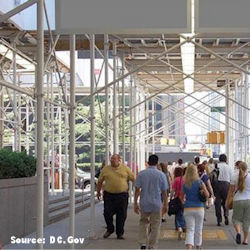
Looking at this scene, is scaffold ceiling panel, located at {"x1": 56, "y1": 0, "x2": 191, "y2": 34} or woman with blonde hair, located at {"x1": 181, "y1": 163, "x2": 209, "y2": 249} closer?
scaffold ceiling panel, located at {"x1": 56, "y1": 0, "x2": 191, "y2": 34}

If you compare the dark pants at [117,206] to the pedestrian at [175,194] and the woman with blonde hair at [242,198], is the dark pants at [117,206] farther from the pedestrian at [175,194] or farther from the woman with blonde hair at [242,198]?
the woman with blonde hair at [242,198]

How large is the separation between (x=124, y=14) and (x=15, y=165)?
4.80 m

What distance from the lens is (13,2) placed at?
19188 millimetres

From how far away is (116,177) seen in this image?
15.2 metres

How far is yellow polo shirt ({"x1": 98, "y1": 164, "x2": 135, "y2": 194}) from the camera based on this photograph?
15.2 metres

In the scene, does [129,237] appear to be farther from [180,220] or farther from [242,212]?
[242,212]

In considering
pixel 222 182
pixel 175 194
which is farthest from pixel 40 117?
pixel 222 182

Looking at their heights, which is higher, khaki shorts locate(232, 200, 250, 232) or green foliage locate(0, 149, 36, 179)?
green foliage locate(0, 149, 36, 179)

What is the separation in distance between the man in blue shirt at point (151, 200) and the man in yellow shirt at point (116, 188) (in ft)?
7.76

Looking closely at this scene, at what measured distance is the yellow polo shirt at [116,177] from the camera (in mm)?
15219

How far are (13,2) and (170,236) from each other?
717 cm

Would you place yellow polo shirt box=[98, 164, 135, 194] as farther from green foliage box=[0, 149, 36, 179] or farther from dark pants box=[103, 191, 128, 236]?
green foliage box=[0, 149, 36, 179]

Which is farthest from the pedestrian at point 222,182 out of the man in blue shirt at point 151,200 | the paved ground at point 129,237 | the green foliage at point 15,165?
the man in blue shirt at point 151,200

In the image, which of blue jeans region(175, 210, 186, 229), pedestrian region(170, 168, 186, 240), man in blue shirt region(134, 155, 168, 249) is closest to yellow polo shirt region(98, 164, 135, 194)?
pedestrian region(170, 168, 186, 240)
